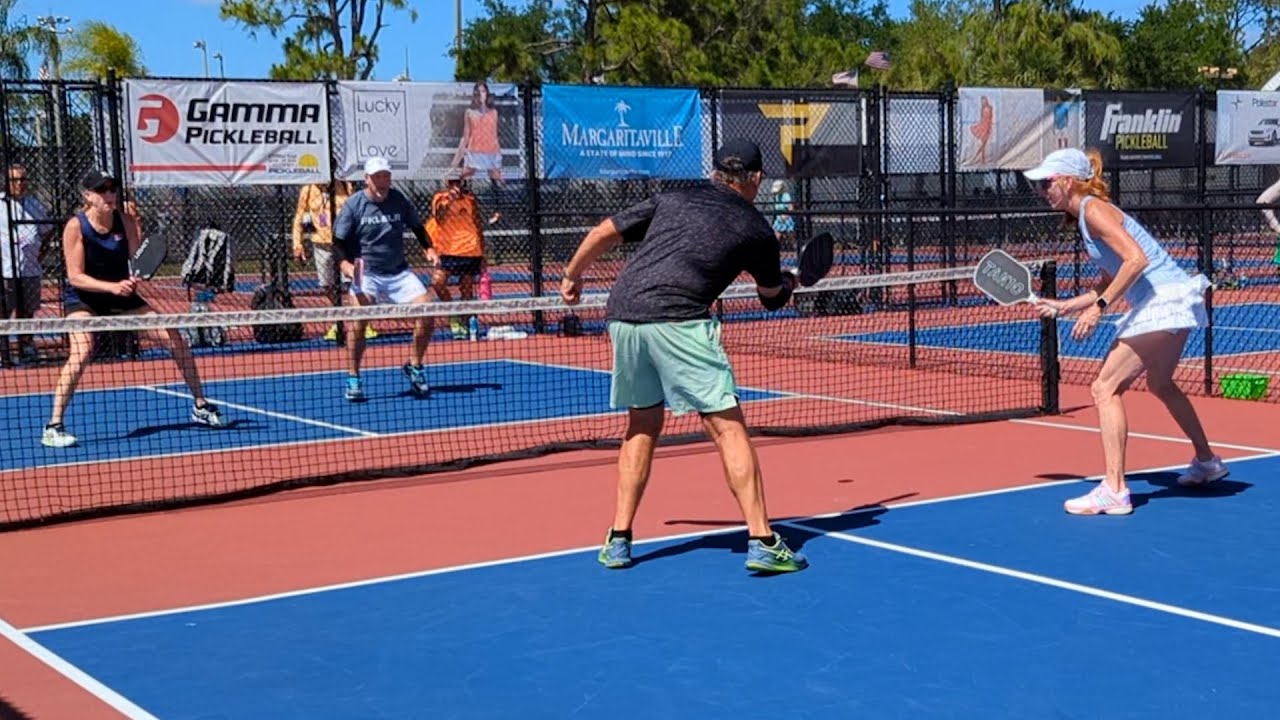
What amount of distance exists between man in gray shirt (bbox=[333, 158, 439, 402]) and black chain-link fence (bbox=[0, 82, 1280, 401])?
4.59 meters

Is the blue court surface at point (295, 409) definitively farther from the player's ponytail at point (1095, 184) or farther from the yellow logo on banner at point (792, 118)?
the yellow logo on banner at point (792, 118)

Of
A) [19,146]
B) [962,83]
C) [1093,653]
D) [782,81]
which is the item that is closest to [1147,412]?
[1093,653]

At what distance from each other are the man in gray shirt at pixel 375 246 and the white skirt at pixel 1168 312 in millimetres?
6403

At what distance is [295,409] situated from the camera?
42.9ft

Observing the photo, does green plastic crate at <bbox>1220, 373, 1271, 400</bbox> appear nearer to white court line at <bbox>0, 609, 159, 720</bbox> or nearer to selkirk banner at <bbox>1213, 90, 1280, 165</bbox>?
white court line at <bbox>0, 609, 159, 720</bbox>

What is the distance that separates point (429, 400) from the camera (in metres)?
13.5

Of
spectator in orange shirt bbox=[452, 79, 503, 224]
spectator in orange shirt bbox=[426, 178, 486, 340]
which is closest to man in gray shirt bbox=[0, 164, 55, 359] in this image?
spectator in orange shirt bbox=[426, 178, 486, 340]

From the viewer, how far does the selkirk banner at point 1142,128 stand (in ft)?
73.0

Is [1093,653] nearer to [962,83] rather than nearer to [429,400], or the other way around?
[429,400]

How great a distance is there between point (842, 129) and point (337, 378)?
839 cm

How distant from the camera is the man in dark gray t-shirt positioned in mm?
6961

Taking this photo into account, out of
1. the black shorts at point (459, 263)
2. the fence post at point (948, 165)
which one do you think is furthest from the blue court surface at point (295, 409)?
the fence post at point (948, 165)

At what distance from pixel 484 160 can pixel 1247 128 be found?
11447 millimetres

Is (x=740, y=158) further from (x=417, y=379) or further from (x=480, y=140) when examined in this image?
(x=480, y=140)
